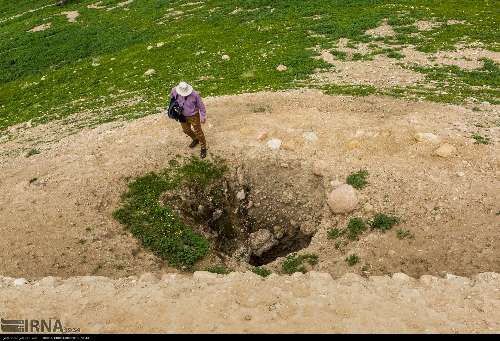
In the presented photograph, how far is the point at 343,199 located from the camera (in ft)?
47.4

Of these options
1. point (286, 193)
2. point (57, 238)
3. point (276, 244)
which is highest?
point (57, 238)

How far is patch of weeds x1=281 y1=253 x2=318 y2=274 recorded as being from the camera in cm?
1285

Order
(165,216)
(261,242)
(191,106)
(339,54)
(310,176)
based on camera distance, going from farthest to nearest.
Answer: (339,54) → (191,106) → (310,176) → (261,242) → (165,216)

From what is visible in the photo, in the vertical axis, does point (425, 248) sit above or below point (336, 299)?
below

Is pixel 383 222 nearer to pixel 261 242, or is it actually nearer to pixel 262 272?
pixel 262 272

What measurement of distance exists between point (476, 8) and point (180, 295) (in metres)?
32.1

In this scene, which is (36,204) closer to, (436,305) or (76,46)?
(436,305)

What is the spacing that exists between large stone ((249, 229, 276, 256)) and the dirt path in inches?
163

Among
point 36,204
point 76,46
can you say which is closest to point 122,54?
point 76,46

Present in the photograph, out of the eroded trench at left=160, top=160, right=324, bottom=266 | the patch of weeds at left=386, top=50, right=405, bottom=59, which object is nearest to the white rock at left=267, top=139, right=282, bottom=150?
the eroded trench at left=160, top=160, right=324, bottom=266

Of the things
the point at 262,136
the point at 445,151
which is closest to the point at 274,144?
the point at 262,136

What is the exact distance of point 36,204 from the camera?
15.4m

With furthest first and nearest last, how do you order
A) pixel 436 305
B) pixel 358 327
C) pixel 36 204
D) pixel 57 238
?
pixel 36 204 < pixel 57 238 < pixel 436 305 < pixel 358 327

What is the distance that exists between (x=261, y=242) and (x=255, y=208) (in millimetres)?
1273
